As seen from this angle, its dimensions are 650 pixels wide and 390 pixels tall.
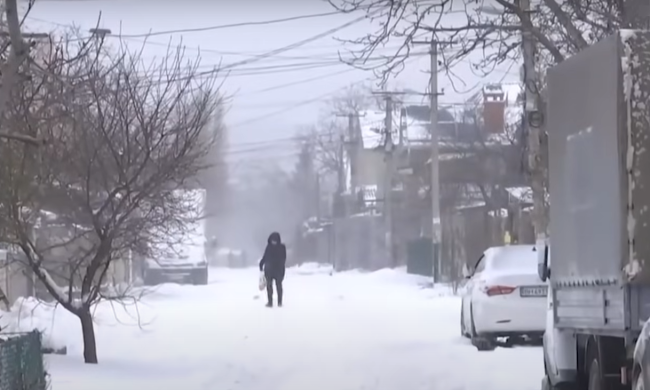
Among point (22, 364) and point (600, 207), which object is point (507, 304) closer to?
point (22, 364)

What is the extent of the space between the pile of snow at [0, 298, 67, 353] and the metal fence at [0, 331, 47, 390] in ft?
12.8

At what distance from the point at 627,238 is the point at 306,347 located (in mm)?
11381

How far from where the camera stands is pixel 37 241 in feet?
62.7

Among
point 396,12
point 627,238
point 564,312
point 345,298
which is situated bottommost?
point 345,298

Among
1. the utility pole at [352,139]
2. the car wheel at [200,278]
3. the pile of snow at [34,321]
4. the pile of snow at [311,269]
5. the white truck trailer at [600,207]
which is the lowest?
the pile of snow at [311,269]

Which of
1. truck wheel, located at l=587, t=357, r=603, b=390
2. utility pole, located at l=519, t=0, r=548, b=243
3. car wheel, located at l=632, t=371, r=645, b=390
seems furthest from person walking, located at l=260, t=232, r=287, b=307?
car wheel, located at l=632, t=371, r=645, b=390

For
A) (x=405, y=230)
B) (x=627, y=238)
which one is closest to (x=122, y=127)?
(x=627, y=238)

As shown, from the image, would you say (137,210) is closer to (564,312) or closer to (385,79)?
(385,79)

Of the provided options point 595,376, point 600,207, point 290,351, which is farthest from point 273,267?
point 600,207

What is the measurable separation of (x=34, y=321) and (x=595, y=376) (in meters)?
12.6

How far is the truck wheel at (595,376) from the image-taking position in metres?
9.25

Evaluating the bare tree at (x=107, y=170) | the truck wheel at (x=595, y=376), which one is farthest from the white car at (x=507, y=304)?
the truck wheel at (x=595, y=376)

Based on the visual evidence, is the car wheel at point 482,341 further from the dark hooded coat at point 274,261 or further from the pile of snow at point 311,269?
the pile of snow at point 311,269

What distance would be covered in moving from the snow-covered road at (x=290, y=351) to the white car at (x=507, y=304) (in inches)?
11.8
